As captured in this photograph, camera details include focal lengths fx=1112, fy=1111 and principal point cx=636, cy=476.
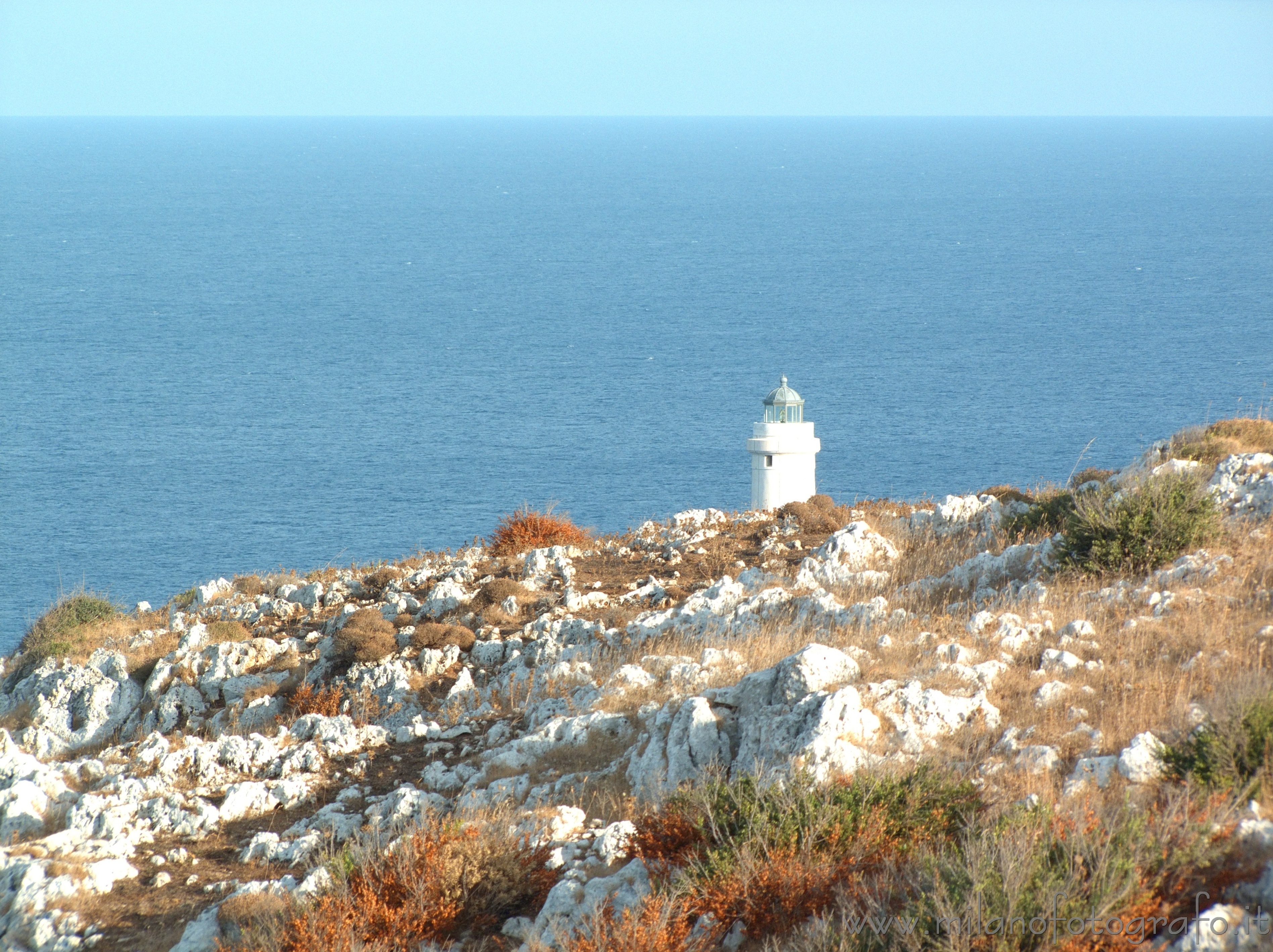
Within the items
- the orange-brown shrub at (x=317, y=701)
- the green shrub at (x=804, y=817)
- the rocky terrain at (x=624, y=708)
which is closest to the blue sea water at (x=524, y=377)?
the rocky terrain at (x=624, y=708)

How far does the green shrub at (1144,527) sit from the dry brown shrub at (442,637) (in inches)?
293

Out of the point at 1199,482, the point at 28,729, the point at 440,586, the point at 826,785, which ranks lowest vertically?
the point at 28,729

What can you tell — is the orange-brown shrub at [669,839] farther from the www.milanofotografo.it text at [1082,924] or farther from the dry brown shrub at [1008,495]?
the dry brown shrub at [1008,495]

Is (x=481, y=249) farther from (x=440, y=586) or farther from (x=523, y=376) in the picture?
(x=440, y=586)

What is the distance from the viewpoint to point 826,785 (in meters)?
7.74

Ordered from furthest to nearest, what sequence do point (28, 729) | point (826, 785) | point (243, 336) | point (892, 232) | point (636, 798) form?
1. point (892, 232)
2. point (243, 336)
3. point (28, 729)
4. point (636, 798)
5. point (826, 785)

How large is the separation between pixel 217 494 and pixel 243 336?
148 ft

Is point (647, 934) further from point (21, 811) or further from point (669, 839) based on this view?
point (21, 811)

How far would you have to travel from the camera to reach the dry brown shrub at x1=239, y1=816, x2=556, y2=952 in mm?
7098

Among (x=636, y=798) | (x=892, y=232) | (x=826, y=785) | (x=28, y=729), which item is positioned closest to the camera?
(x=826, y=785)

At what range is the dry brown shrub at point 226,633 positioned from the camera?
52.5 feet

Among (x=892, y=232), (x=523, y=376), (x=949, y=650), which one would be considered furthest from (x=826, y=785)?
(x=892, y=232)

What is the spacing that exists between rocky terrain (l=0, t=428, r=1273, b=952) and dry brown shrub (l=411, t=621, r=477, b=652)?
5cm

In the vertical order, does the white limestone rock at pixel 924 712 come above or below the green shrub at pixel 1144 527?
below
